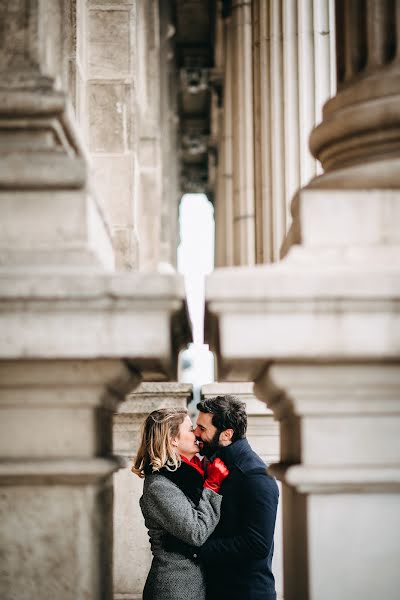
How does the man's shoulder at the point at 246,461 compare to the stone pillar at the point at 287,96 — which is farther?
the stone pillar at the point at 287,96

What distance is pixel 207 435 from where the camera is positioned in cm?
584

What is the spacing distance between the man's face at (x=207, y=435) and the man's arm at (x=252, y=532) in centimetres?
41

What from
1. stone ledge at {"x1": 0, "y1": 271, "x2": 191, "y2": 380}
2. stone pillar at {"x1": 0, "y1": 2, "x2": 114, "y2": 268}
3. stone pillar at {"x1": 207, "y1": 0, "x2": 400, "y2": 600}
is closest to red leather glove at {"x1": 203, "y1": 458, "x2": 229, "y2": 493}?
stone pillar at {"x1": 207, "y1": 0, "x2": 400, "y2": 600}

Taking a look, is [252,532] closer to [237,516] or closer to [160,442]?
[237,516]

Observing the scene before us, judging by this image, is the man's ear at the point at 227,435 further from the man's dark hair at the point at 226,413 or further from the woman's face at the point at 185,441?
the woman's face at the point at 185,441

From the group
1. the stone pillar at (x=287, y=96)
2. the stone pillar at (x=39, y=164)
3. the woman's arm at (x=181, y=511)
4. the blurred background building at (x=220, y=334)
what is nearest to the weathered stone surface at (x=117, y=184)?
the stone pillar at (x=287, y=96)

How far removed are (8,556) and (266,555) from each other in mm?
2385

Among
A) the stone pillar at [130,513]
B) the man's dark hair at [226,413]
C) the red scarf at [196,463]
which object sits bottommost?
the stone pillar at [130,513]

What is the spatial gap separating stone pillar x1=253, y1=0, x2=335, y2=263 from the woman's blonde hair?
592cm

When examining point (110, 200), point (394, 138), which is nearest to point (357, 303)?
point (394, 138)

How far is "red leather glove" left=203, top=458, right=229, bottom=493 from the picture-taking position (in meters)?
5.48

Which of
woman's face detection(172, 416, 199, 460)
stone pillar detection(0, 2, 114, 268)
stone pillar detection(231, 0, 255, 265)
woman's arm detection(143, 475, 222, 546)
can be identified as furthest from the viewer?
stone pillar detection(231, 0, 255, 265)

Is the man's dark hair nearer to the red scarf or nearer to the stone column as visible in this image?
the red scarf

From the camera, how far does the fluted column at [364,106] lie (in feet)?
13.2
